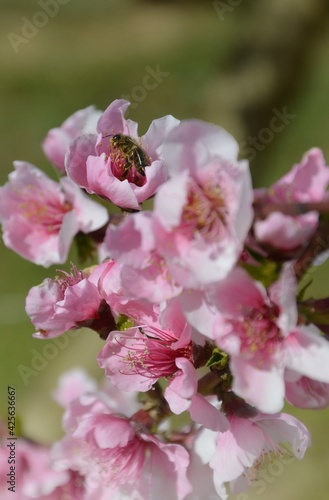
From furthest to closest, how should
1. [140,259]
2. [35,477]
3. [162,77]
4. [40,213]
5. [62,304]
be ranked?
[162,77], [35,477], [40,213], [62,304], [140,259]

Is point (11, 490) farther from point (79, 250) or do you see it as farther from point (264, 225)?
point (264, 225)

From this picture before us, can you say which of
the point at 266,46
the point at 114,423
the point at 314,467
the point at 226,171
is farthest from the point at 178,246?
the point at 266,46

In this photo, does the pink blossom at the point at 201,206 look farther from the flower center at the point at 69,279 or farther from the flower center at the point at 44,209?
the flower center at the point at 44,209

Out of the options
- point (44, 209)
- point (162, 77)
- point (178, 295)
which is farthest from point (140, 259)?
point (162, 77)

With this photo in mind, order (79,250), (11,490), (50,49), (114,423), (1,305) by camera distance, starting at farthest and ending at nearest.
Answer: (50,49)
(1,305)
(11,490)
(79,250)
(114,423)

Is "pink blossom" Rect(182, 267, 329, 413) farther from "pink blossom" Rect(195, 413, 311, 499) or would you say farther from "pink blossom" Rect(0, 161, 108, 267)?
"pink blossom" Rect(0, 161, 108, 267)

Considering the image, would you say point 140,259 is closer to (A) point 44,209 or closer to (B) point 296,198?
(B) point 296,198

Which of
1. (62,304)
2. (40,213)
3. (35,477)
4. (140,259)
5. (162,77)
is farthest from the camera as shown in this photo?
(162,77)

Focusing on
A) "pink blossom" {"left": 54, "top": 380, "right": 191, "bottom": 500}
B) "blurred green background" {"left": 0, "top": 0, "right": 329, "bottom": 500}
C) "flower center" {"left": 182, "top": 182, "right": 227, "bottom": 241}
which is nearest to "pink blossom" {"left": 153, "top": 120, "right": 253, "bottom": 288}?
"flower center" {"left": 182, "top": 182, "right": 227, "bottom": 241}
